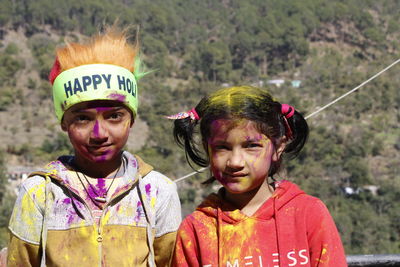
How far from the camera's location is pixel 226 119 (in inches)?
57.4

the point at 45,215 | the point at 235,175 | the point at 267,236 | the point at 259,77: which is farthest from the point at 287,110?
the point at 259,77

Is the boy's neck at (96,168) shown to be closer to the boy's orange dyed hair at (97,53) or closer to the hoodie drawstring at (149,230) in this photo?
the hoodie drawstring at (149,230)

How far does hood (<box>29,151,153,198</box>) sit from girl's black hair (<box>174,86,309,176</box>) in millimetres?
133

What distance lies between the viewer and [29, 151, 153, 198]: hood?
1543mm

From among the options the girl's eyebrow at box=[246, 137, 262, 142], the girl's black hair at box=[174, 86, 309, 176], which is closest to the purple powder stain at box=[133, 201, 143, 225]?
the girl's black hair at box=[174, 86, 309, 176]

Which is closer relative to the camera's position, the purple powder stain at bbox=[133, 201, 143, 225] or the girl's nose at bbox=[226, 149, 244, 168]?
the girl's nose at bbox=[226, 149, 244, 168]

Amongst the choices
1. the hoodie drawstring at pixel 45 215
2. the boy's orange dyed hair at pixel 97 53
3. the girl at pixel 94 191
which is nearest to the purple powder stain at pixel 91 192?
the girl at pixel 94 191

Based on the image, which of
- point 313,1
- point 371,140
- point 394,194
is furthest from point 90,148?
point 313,1

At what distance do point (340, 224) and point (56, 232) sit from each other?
77.8 feet

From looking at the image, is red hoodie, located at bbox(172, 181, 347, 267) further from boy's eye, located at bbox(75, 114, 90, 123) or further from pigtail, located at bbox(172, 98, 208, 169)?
boy's eye, located at bbox(75, 114, 90, 123)

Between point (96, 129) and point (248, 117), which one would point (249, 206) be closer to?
point (248, 117)

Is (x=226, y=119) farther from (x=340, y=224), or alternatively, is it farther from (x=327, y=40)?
(x=327, y=40)

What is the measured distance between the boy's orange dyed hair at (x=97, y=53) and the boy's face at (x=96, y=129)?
0.12m

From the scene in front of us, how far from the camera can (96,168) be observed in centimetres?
158
